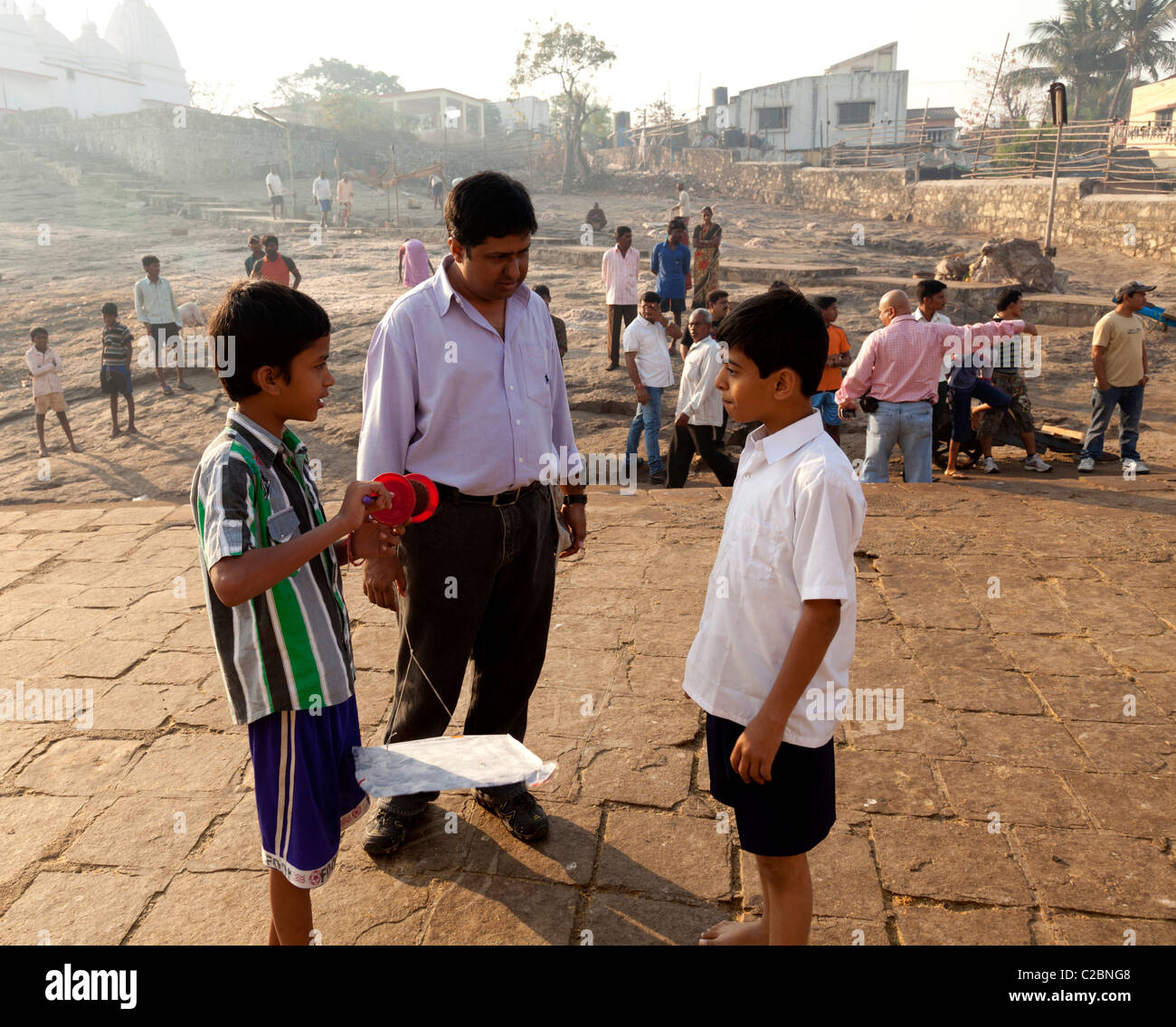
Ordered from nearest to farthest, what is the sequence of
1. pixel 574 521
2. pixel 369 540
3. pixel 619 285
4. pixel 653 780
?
pixel 369 540
pixel 574 521
pixel 653 780
pixel 619 285

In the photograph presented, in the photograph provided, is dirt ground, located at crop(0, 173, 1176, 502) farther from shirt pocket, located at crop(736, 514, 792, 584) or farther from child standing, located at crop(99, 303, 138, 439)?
shirt pocket, located at crop(736, 514, 792, 584)

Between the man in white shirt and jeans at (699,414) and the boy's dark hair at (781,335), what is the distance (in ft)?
15.2

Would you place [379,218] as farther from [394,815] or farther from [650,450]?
[394,815]

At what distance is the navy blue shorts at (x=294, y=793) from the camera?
5.64 ft

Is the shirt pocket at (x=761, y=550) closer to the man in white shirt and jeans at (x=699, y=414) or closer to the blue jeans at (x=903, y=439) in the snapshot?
the blue jeans at (x=903, y=439)

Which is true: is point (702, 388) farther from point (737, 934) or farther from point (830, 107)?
point (830, 107)

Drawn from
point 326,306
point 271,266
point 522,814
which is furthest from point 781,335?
point 326,306

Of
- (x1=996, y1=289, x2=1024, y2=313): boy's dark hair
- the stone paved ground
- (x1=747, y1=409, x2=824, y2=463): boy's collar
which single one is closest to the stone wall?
(x1=996, y1=289, x2=1024, y2=313): boy's dark hair

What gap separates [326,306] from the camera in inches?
512

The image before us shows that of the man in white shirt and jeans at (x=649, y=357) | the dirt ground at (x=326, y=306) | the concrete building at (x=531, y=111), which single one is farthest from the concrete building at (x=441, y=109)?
the man in white shirt and jeans at (x=649, y=357)

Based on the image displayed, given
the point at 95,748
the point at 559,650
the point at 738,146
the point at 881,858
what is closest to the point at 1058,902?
the point at 881,858

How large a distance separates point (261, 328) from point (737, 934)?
A: 172cm

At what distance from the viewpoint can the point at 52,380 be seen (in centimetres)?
898

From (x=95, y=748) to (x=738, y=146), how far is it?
1338 inches
